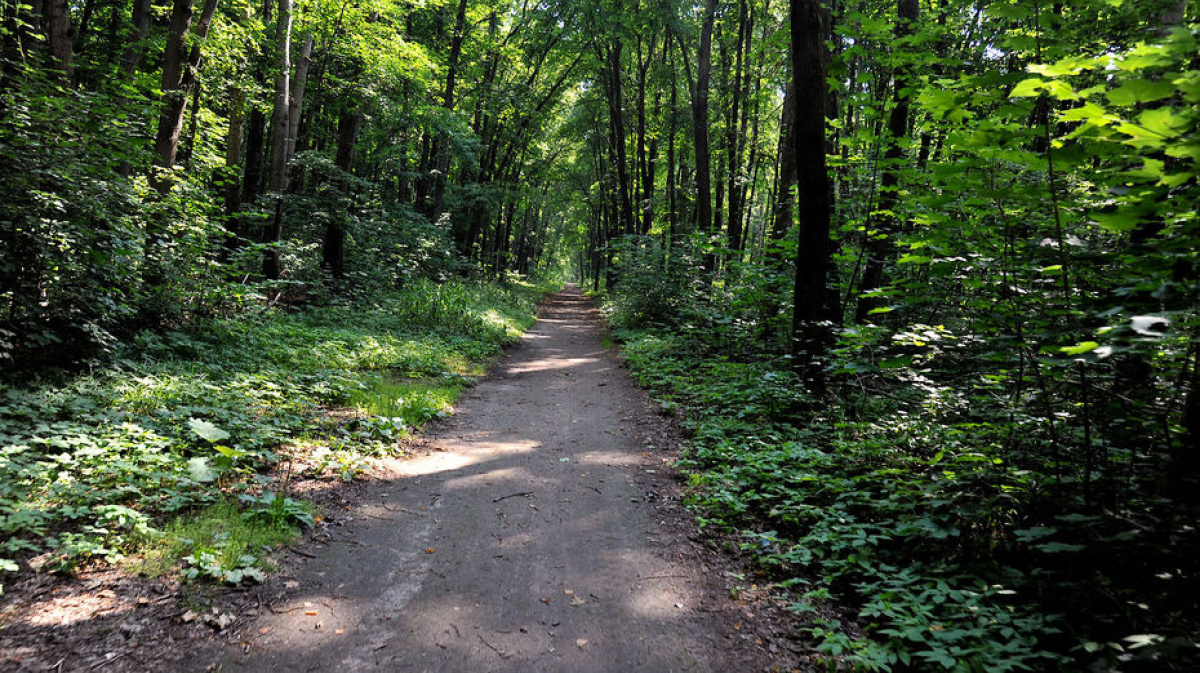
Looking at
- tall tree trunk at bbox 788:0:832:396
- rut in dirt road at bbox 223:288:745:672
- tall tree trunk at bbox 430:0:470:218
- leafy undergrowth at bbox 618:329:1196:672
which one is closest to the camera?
leafy undergrowth at bbox 618:329:1196:672

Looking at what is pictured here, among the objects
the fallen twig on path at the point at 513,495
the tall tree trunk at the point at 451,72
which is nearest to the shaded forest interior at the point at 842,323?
the fallen twig on path at the point at 513,495

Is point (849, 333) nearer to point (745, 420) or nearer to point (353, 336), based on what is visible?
point (745, 420)

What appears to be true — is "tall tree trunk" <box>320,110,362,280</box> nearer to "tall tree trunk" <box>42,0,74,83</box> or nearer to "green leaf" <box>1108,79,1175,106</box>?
"tall tree trunk" <box>42,0,74,83</box>

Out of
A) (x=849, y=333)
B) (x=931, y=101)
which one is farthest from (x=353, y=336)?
(x=931, y=101)

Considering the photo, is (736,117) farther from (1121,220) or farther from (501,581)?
(501,581)

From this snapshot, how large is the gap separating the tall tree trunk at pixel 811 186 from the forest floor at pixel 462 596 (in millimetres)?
2579

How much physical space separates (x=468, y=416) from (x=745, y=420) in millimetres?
3847

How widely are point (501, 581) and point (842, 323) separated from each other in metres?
5.83

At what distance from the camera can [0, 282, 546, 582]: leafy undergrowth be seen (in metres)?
3.12

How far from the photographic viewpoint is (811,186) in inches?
251

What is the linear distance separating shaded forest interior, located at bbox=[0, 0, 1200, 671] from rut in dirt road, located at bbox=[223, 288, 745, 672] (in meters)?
0.76

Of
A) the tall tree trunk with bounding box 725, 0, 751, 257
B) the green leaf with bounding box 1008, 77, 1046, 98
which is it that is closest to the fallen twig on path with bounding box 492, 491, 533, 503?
the green leaf with bounding box 1008, 77, 1046, 98

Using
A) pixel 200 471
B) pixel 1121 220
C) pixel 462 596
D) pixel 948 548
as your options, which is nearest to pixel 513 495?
pixel 462 596

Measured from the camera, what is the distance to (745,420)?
656 cm
